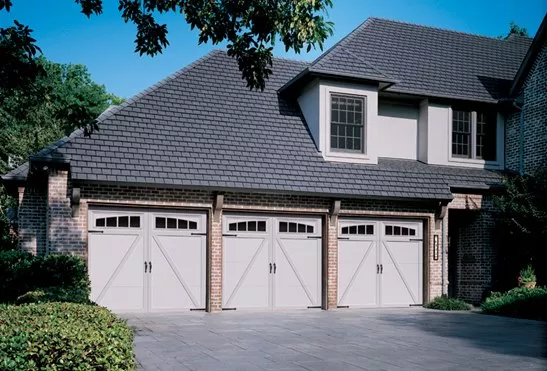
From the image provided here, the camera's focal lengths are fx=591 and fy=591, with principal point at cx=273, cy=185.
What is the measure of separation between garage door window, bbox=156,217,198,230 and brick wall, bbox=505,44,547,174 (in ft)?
33.6

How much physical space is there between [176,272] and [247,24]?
7526mm

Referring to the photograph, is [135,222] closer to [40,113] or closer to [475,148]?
[475,148]

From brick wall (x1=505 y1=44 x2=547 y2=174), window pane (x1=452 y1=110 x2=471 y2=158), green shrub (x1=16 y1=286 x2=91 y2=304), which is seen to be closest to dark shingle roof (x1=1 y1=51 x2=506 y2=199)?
window pane (x1=452 y1=110 x2=471 y2=158)

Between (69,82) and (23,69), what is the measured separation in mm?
43505

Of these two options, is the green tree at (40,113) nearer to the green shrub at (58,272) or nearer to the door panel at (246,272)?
the green shrub at (58,272)

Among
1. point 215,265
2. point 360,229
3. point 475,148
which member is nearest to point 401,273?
point 360,229

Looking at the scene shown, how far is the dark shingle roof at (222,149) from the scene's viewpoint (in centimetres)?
1395

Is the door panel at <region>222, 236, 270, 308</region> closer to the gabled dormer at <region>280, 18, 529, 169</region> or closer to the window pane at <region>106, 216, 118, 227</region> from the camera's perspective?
the window pane at <region>106, 216, 118, 227</region>

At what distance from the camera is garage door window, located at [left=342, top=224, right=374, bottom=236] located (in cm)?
1612

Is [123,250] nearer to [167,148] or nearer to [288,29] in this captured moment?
[167,148]

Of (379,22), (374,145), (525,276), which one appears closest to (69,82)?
(379,22)

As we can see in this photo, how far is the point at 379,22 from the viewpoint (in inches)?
802

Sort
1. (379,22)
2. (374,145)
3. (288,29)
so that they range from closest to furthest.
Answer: (288,29) → (374,145) → (379,22)

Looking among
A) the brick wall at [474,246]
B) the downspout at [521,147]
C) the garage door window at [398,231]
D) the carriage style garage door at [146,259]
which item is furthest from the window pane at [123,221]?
the downspout at [521,147]
